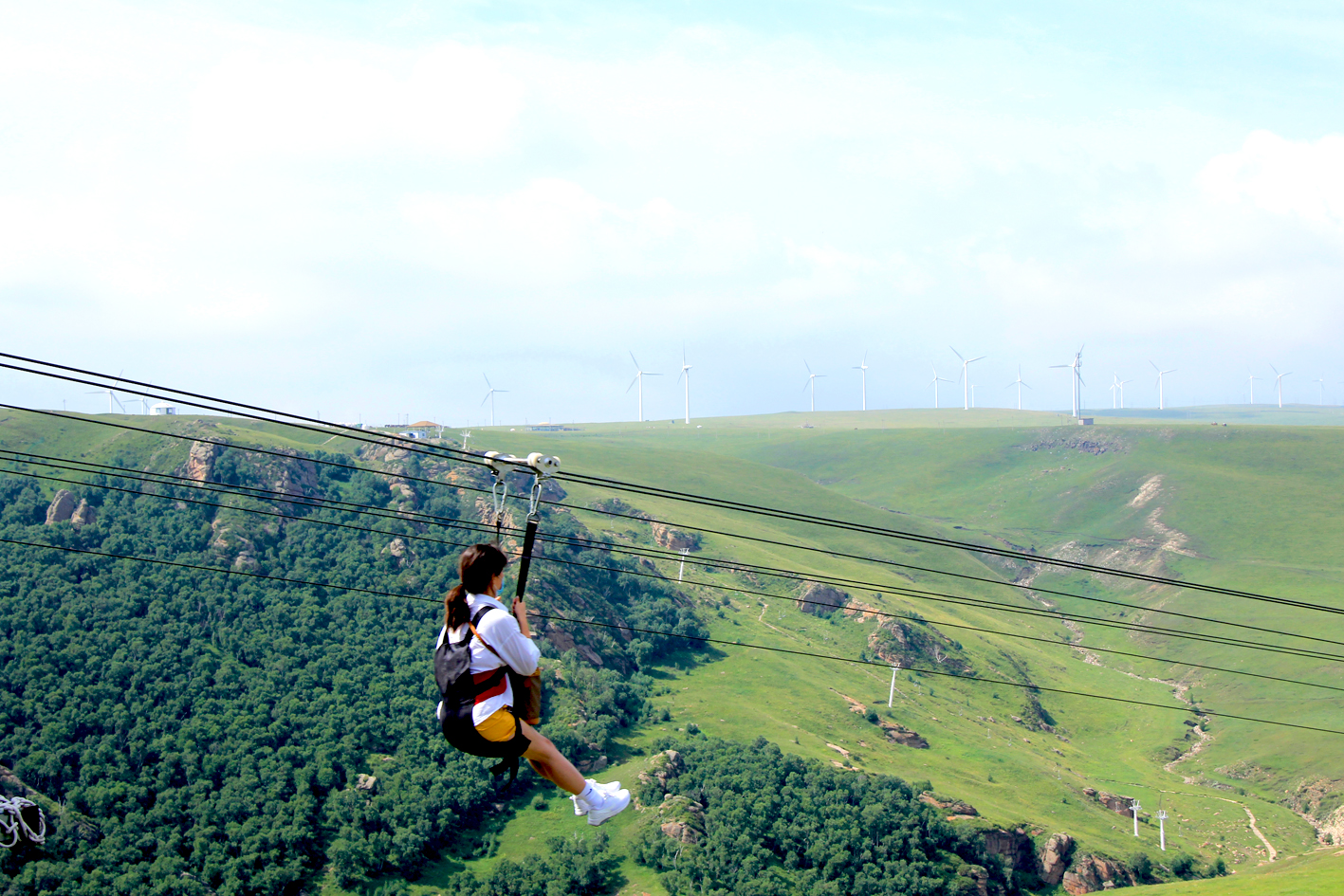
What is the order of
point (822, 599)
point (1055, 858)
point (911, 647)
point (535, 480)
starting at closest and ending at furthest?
point (535, 480) → point (1055, 858) → point (911, 647) → point (822, 599)

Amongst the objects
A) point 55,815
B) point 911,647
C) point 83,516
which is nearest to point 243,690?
point 55,815

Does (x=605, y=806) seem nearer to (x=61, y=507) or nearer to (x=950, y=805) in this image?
(x=950, y=805)

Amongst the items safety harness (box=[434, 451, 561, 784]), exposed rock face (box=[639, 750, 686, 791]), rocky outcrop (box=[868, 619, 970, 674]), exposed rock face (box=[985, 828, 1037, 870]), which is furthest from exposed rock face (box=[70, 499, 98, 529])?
safety harness (box=[434, 451, 561, 784])

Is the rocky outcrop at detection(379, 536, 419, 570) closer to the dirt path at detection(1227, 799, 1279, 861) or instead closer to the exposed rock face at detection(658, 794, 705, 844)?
the exposed rock face at detection(658, 794, 705, 844)

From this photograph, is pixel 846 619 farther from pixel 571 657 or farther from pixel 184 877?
pixel 184 877

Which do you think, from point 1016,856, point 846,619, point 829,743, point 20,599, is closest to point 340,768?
point 20,599

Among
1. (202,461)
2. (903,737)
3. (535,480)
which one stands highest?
(535,480)

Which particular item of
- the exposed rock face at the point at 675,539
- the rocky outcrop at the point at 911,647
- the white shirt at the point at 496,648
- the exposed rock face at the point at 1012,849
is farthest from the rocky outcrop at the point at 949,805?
the white shirt at the point at 496,648
